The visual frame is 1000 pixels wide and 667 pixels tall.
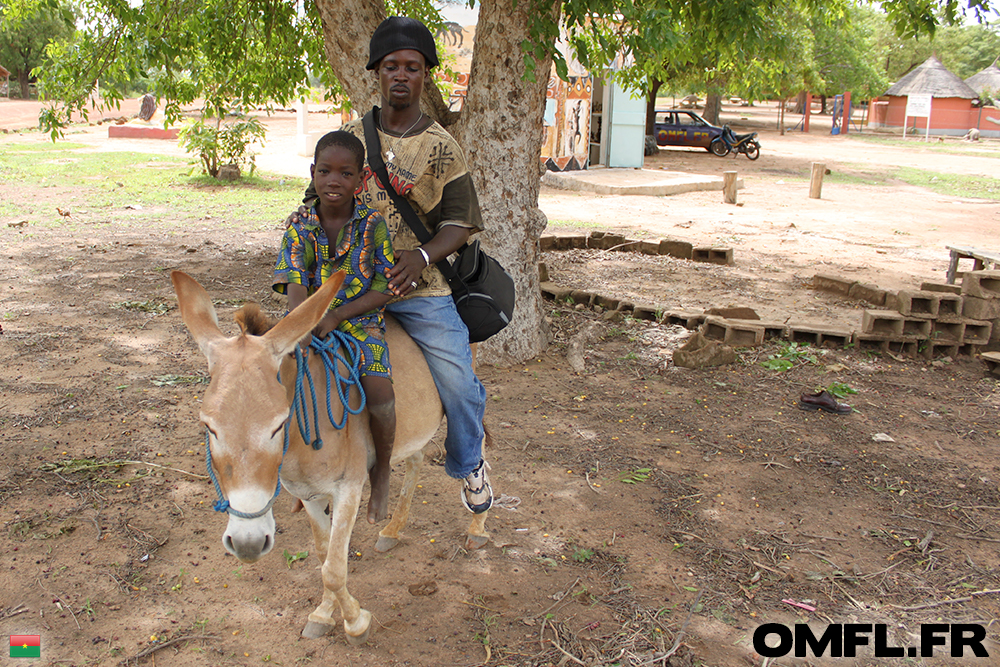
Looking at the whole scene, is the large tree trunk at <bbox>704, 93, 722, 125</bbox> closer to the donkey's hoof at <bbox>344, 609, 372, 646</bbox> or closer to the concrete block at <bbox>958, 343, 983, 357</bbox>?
the concrete block at <bbox>958, 343, 983, 357</bbox>

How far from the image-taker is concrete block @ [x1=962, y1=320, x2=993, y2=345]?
254 inches

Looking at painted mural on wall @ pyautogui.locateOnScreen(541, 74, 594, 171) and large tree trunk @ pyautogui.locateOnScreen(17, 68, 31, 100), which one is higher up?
large tree trunk @ pyautogui.locateOnScreen(17, 68, 31, 100)

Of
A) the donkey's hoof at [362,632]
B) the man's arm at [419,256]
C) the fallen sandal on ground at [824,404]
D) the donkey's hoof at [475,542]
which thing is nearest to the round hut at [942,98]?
the fallen sandal on ground at [824,404]

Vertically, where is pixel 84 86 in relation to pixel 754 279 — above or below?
above

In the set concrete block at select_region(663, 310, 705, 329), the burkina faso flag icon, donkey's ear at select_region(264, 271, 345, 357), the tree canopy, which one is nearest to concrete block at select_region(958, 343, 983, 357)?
concrete block at select_region(663, 310, 705, 329)

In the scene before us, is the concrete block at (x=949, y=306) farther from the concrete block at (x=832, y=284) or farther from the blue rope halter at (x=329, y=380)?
the blue rope halter at (x=329, y=380)

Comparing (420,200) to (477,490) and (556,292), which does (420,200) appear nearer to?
(477,490)

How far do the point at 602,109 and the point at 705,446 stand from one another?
60.0 feet

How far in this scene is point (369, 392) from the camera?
2922 millimetres

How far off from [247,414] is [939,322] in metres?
6.44

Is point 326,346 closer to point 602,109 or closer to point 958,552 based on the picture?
point 958,552

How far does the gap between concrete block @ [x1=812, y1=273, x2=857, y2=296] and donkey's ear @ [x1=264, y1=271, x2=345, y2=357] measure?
7.70 m


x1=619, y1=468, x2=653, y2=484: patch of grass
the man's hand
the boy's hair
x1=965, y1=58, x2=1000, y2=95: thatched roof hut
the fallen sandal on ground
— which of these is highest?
x1=965, y1=58, x2=1000, y2=95: thatched roof hut

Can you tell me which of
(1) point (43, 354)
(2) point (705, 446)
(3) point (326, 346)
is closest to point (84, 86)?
(1) point (43, 354)
